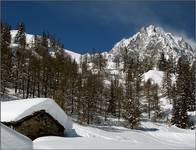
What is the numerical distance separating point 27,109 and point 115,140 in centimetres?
955

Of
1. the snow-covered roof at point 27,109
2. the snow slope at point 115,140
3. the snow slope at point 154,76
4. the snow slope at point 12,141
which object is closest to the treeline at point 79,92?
the snow slope at point 115,140

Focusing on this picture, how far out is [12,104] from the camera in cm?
2322

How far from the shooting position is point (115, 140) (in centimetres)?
1448

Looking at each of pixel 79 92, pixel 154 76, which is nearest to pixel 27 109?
pixel 79 92

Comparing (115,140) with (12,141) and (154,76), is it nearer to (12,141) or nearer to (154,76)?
(12,141)

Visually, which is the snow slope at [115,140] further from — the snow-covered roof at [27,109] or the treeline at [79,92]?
the treeline at [79,92]

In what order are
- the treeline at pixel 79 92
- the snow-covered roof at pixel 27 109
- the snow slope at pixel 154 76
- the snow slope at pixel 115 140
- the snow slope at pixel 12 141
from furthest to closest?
the snow slope at pixel 154 76
the treeline at pixel 79 92
the snow-covered roof at pixel 27 109
the snow slope at pixel 115 140
the snow slope at pixel 12 141

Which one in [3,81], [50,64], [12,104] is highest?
[50,64]

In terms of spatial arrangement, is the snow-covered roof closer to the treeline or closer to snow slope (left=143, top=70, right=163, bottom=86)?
the treeline

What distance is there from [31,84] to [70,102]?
8.85m

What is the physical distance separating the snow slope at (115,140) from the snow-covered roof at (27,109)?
9.38ft

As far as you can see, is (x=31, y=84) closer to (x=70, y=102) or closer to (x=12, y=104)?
(x=70, y=102)

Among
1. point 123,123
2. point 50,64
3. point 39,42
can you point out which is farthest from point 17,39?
point 123,123

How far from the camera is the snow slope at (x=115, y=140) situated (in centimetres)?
1066
